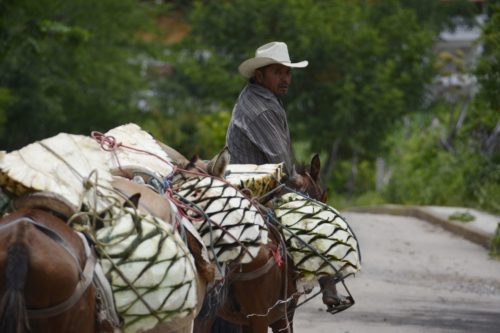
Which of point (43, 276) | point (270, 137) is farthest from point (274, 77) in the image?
point (43, 276)

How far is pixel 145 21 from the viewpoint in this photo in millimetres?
41125

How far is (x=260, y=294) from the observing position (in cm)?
802

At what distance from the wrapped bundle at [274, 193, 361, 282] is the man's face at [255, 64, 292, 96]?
4.22 feet

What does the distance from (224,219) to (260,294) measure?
100cm

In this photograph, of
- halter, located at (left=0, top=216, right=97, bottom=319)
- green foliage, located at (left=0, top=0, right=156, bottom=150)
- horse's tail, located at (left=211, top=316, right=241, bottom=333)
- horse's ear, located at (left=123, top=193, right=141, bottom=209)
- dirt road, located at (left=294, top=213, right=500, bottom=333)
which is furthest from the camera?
green foliage, located at (left=0, top=0, right=156, bottom=150)

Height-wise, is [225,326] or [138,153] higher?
[138,153]

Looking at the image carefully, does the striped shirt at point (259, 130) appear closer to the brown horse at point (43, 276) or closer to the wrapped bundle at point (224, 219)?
the wrapped bundle at point (224, 219)

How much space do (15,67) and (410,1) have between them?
16019 millimetres

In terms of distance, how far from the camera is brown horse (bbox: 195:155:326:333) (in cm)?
789

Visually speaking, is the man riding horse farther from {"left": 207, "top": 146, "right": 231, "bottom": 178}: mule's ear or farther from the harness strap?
{"left": 207, "top": 146, "right": 231, "bottom": 178}: mule's ear

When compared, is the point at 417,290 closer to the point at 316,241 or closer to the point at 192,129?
the point at 316,241

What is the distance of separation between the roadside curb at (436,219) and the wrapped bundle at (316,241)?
39.9 feet

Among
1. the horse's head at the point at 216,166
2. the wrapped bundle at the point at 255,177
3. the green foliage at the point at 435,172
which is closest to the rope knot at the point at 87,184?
the horse's head at the point at 216,166

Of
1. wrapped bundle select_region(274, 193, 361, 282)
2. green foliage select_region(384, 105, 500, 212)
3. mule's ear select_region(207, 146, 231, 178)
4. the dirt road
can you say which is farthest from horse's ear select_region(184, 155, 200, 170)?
green foliage select_region(384, 105, 500, 212)
